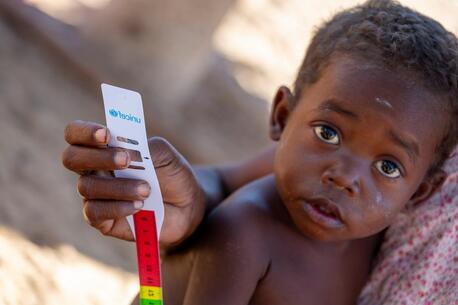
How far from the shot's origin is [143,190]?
1253mm

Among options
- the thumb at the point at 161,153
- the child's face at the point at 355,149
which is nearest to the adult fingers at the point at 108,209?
the thumb at the point at 161,153

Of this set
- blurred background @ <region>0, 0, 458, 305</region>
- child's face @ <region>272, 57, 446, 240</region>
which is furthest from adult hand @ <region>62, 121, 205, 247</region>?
blurred background @ <region>0, 0, 458, 305</region>

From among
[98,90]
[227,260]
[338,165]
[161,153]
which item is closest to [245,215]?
[227,260]

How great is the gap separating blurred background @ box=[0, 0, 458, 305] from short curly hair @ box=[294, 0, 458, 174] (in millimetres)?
1036

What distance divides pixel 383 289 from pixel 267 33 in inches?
122

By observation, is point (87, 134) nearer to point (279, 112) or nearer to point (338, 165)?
point (338, 165)

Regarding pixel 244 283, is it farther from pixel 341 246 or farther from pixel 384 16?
pixel 384 16

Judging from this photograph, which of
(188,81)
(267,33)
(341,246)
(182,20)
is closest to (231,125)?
(188,81)

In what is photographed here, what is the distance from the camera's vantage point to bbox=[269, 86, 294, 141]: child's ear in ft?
6.07

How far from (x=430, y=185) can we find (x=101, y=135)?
93cm

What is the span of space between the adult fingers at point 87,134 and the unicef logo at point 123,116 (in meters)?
0.03

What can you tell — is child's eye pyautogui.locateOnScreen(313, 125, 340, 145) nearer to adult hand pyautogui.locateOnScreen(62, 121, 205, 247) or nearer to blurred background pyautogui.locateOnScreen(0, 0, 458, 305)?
adult hand pyautogui.locateOnScreen(62, 121, 205, 247)

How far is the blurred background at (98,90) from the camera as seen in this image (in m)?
2.41

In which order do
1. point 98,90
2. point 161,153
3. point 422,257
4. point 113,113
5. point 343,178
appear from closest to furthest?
1. point 113,113
2. point 161,153
3. point 343,178
4. point 422,257
5. point 98,90
